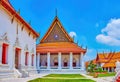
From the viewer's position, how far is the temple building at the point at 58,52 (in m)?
34.0

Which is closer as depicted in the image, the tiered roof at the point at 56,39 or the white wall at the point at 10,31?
the white wall at the point at 10,31

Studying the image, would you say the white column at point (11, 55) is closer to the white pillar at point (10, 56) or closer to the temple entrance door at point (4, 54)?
the white pillar at point (10, 56)

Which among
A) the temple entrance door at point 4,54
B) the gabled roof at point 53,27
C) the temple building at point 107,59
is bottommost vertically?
the temple building at point 107,59

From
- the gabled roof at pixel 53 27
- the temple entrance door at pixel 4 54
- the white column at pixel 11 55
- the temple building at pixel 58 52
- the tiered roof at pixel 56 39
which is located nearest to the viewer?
the temple entrance door at pixel 4 54

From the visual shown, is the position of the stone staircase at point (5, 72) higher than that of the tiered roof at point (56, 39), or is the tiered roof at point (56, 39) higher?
the tiered roof at point (56, 39)

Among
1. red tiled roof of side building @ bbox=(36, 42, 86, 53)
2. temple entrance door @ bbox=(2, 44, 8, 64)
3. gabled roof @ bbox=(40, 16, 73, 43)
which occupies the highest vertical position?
gabled roof @ bbox=(40, 16, 73, 43)

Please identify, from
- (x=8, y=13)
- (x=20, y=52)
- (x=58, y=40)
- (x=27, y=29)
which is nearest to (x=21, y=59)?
(x=20, y=52)

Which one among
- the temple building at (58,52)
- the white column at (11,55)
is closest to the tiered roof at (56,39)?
the temple building at (58,52)

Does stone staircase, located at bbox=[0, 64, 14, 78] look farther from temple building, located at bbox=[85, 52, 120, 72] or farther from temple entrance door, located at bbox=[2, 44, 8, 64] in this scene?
temple building, located at bbox=[85, 52, 120, 72]

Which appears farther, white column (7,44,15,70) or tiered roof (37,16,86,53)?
tiered roof (37,16,86,53)

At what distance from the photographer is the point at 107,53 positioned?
66.2 metres

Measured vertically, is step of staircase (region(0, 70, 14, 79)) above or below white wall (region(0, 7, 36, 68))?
below

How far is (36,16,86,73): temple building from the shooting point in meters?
34.0

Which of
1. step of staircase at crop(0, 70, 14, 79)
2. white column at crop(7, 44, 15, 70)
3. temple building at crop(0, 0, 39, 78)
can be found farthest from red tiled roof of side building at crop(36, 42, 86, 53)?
step of staircase at crop(0, 70, 14, 79)
